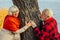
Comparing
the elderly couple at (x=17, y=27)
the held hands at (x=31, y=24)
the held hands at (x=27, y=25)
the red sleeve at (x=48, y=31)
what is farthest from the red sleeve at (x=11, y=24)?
the red sleeve at (x=48, y=31)

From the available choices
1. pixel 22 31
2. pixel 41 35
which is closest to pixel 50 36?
pixel 41 35

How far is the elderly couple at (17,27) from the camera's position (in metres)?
6.76

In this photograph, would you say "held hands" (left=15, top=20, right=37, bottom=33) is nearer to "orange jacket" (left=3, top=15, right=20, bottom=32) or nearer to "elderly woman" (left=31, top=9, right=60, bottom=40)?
"elderly woman" (left=31, top=9, right=60, bottom=40)

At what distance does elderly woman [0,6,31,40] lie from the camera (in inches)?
266

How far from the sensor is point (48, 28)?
6.82m

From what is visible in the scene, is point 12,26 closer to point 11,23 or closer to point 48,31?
point 11,23

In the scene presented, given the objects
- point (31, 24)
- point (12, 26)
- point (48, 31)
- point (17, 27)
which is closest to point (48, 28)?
point (48, 31)

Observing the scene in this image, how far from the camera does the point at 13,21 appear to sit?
22.1 ft

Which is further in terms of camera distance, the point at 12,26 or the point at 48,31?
the point at 48,31

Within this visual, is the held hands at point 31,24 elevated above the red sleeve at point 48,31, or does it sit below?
above

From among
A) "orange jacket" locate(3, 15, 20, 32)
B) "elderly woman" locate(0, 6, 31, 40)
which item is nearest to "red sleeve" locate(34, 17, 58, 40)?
"elderly woman" locate(0, 6, 31, 40)

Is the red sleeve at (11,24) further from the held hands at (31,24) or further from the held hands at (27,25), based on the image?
the held hands at (31,24)

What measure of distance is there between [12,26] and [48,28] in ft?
2.65

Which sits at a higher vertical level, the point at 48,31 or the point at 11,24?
the point at 11,24
